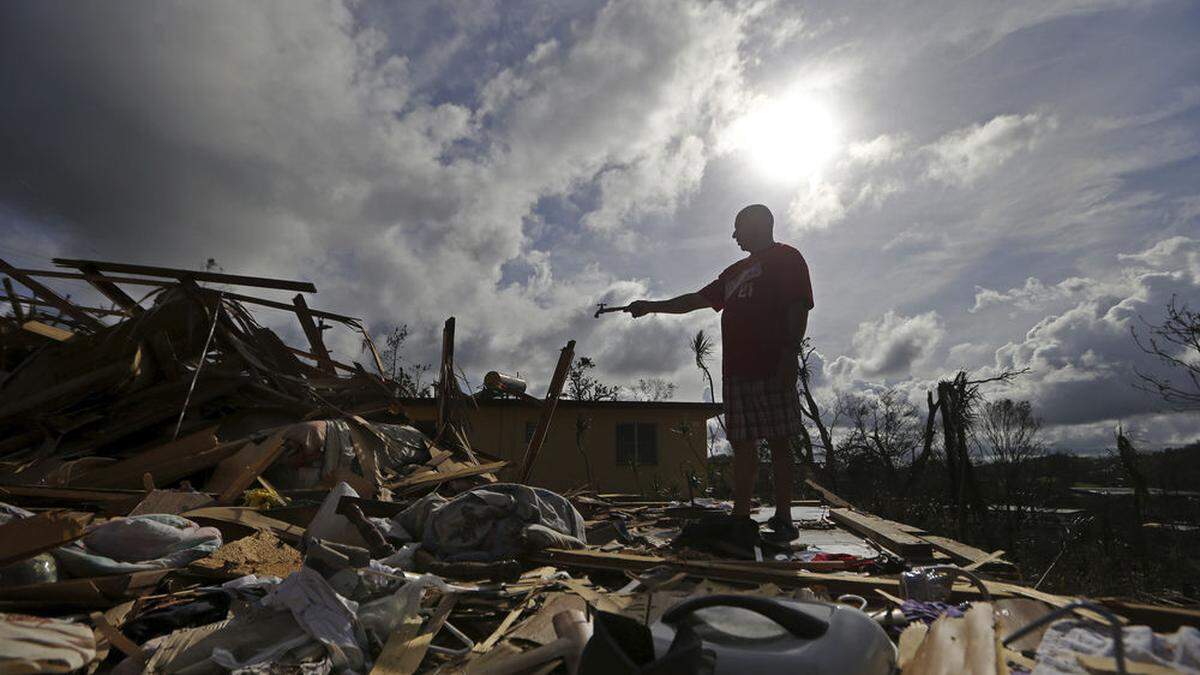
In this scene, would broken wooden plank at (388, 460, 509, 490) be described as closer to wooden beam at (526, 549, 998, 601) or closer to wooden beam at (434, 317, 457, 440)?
wooden beam at (434, 317, 457, 440)

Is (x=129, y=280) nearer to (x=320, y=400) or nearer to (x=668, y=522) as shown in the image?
(x=320, y=400)

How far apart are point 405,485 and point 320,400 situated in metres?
1.57

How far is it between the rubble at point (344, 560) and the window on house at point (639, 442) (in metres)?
12.5

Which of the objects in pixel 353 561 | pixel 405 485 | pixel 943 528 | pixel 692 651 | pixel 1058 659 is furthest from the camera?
pixel 943 528

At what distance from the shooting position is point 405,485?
15.2ft

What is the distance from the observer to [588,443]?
18203 mm

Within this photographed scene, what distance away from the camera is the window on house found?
59.2 feet

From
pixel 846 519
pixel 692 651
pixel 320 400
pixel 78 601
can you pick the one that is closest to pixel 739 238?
pixel 846 519

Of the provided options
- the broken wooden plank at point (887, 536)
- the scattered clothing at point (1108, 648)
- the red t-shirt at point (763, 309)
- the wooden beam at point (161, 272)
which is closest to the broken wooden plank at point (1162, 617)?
the scattered clothing at point (1108, 648)

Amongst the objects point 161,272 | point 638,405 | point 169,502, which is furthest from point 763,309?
point 638,405

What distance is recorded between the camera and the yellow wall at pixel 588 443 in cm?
1778

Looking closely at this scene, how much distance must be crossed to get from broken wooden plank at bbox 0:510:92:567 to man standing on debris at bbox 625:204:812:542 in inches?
123

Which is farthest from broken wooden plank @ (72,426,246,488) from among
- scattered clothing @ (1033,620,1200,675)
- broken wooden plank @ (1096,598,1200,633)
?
broken wooden plank @ (1096,598,1200,633)

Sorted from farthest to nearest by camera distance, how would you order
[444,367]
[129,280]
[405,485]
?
[444,367]
[129,280]
[405,485]
